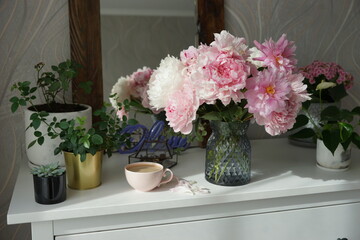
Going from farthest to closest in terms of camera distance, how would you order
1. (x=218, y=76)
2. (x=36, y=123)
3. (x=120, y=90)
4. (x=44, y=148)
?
(x=120, y=90)
(x=44, y=148)
(x=36, y=123)
(x=218, y=76)

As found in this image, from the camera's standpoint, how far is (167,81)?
3.62 ft

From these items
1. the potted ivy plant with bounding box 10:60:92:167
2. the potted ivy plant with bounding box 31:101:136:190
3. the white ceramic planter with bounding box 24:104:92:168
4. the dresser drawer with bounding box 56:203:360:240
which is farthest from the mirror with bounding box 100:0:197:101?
the dresser drawer with bounding box 56:203:360:240

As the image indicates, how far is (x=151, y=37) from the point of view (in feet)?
4.84

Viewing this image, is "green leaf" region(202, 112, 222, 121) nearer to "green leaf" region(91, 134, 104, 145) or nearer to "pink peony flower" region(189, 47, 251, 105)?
A: "pink peony flower" region(189, 47, 251, 105)

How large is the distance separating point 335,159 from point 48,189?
89cm

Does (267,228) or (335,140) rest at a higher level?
(335,140)

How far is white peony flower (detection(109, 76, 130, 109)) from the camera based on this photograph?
4.87 ft

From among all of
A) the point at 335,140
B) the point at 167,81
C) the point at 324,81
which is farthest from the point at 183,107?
the point at 324,81

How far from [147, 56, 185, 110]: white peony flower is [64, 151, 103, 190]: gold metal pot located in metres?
0.23

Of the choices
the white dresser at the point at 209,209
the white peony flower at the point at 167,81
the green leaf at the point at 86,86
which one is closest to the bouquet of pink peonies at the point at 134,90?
the green leaf at the point at 86,86

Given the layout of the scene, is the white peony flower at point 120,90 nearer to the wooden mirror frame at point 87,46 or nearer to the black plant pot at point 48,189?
the wooden mirror frame at point 87,46

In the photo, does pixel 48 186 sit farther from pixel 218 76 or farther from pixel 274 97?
pixel 274 97

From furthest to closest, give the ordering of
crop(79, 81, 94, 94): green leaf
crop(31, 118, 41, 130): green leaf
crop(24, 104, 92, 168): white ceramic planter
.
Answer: crop(79, 81, 94, 94): green leaf, crop(24, 104, 92, 168): white ceramic planter, crop(31, 118, 41, 130): green leaf

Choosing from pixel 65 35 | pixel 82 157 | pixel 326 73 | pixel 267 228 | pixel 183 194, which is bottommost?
pixel 267 228
